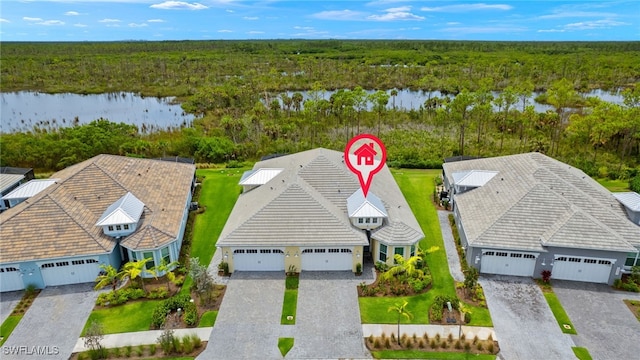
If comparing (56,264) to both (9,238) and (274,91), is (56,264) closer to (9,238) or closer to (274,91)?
(9,238)

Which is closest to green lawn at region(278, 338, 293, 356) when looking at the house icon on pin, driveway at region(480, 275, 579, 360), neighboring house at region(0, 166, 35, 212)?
driveway at region(480, 275, 579, 360)

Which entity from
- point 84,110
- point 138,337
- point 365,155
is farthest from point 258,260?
point 84,110

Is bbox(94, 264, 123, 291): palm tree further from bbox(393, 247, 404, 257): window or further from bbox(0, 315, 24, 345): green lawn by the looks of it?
bbox(393, 247, 404, 257): window

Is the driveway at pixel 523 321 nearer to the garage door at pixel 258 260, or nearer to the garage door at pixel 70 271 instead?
the garage door at pixel 258 260

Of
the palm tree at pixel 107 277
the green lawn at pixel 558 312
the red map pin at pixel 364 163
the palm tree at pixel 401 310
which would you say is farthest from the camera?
the red map pin at pixel 364 163

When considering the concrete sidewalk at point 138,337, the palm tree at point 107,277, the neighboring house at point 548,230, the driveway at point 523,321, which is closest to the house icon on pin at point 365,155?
the neighboring house at point 548,230
